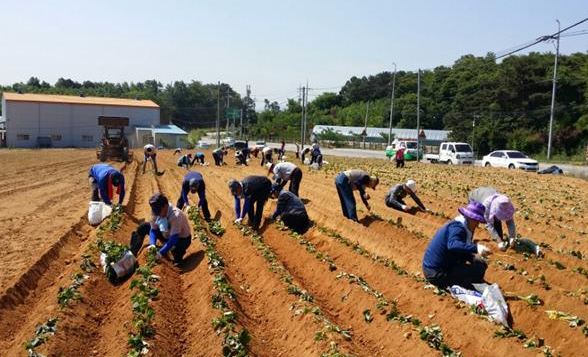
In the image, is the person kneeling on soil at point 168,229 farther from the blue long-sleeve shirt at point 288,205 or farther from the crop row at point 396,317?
the blue long-sleeve shirt at point 288,205

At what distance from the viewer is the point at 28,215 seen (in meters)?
14.6

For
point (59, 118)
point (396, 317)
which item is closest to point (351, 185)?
point (396, 317)

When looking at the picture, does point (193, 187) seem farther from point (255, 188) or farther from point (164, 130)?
point (164, 130)

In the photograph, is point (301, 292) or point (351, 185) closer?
point (301, 292)

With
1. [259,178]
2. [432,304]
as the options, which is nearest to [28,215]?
[259,178]

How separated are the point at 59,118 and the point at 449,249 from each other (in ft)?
217

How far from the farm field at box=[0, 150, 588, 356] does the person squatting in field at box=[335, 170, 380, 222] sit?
0.38 metres

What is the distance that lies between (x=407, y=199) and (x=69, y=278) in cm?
1059

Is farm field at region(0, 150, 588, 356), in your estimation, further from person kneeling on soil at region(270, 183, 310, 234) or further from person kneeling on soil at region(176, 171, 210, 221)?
person kneeling on soil at region(176, 171, 210, 221)

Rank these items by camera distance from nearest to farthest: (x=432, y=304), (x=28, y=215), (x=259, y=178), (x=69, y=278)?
(x=432, y=304)
(x=69, y=278)
(x=259, y=178)
(x=28, y=215)

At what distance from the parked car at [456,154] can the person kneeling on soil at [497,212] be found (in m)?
28.1

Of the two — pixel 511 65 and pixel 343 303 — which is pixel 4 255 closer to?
pixel 343 303

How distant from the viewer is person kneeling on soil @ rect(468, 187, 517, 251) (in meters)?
9.52

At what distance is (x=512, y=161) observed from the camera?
33.5 m
